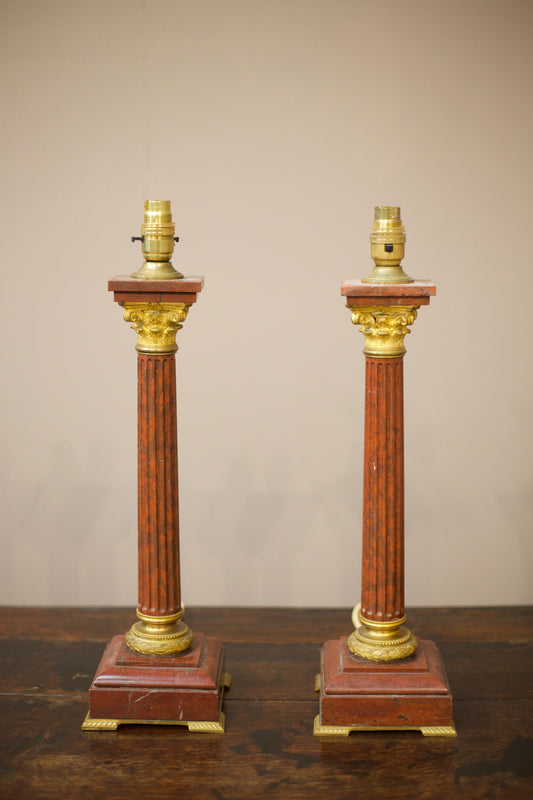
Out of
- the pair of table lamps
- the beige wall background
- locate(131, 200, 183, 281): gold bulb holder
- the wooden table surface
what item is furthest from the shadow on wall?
locate(131, 200, 183, 281): gold bulb holder

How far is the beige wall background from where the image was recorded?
381 cm

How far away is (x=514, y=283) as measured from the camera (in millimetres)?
3934

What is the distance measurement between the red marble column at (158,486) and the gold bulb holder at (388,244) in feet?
2.08

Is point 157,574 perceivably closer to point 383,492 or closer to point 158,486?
point 158,486

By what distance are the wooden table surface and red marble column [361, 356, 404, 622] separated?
369mm

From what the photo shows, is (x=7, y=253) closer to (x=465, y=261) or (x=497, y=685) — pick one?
(x=465, y=261)

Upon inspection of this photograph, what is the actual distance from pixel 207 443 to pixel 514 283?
1.37m

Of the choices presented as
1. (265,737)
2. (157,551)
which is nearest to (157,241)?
(157,551)

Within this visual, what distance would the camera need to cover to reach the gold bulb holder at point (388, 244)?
2.74m

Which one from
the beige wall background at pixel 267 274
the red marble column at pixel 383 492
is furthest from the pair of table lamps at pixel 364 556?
the beige wall background at pixel 267 274

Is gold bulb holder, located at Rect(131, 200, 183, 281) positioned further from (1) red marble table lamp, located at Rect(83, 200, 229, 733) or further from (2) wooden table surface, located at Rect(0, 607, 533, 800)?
(2) wooden table surface, located at Rect(0, 607, 533, 800)

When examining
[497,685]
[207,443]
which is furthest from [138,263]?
[497,685]

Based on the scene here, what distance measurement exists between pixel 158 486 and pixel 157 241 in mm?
686

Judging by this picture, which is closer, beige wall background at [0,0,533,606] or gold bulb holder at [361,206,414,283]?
gold bulb holder at [361,206,414,283]
